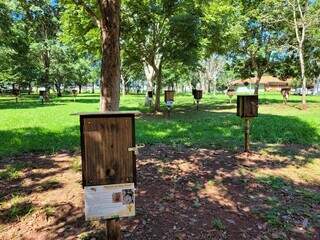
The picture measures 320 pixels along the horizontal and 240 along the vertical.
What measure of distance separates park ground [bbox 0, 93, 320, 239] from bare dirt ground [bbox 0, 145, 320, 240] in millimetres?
14

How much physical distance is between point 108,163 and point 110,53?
2660mm

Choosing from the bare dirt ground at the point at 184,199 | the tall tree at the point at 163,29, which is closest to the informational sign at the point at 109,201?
the bare dirt ground at the point at 184,199

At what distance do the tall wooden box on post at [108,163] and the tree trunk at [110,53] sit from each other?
93.7 inches

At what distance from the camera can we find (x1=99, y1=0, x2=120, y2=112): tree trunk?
5.96 m

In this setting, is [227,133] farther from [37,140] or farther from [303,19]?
[303,19]

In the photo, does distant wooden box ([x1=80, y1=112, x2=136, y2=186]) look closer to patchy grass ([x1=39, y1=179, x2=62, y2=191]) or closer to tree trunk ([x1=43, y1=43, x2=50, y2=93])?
patchy grass ([x1=39, y1=179, x2=62, y2=191])

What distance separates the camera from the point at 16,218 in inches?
207

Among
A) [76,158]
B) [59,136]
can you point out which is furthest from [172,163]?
[59,136]

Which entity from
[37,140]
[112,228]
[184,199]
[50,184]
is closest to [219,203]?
[184,199]

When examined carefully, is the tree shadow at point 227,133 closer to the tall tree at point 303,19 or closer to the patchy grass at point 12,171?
the patchy grass at point 12,171

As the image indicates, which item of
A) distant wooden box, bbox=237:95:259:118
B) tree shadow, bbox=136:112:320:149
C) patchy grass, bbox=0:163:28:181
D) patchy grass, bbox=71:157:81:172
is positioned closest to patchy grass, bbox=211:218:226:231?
patchy grass, bbox=71:157:81:172

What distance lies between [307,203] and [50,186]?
422cm

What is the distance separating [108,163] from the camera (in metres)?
3.88

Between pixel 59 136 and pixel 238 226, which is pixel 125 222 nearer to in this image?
pixel 238 226
